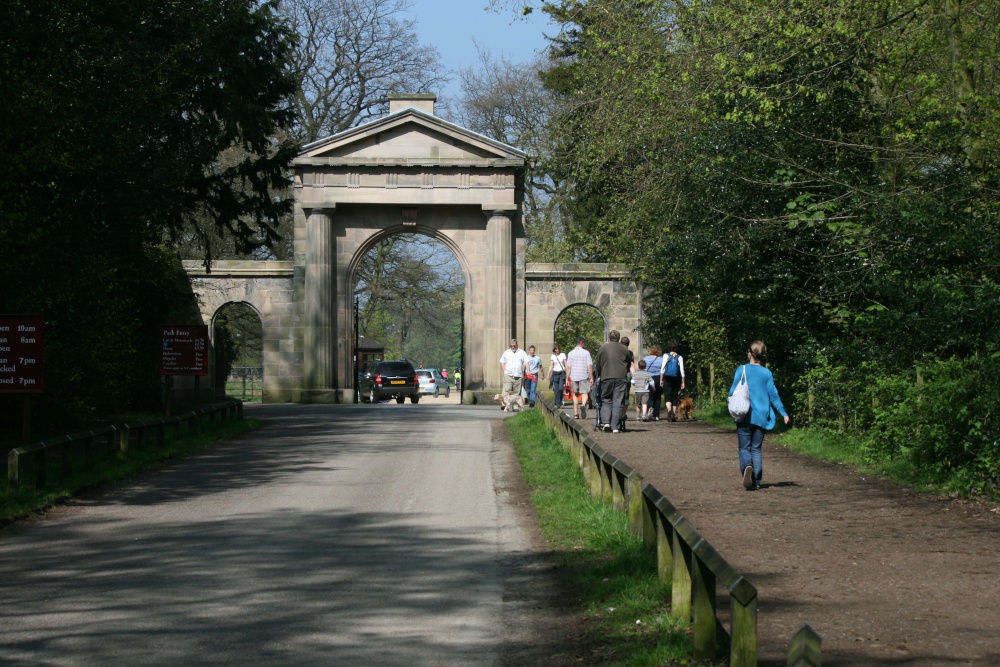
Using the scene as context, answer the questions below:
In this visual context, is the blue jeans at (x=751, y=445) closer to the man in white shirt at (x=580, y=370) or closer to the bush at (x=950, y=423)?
the bush at (x=950, y=423)

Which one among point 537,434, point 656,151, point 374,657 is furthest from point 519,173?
point 374,657

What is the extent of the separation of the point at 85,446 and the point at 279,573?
7895 millimetres

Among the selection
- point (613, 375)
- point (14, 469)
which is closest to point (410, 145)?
point (613, 375)

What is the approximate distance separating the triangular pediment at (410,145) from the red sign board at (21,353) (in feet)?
87.3

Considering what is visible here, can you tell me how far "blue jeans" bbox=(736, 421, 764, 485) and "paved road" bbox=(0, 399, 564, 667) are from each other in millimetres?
2765

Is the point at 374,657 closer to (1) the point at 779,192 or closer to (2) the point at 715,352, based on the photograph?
(1) the point at 779,192

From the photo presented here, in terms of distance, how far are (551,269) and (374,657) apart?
3608 cm

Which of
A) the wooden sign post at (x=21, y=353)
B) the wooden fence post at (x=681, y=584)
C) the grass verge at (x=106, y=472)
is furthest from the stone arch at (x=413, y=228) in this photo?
the wooden fence post at (x=681, y=584)

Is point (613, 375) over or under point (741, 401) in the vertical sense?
over

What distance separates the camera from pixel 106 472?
16016 millimetres

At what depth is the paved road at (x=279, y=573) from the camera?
717cm

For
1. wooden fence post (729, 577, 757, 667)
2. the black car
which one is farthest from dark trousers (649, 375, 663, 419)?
wooden fence post (729, 577, 757, 667)

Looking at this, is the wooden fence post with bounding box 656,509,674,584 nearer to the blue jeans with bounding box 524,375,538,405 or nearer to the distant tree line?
the distant tree line

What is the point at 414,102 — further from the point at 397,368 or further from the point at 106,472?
the point at 106,472
